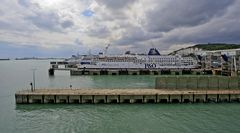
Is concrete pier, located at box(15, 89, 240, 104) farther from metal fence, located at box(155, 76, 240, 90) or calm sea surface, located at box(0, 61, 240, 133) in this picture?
metal fence, located at box(155, 76, 240, 90)

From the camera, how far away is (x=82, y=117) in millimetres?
32438

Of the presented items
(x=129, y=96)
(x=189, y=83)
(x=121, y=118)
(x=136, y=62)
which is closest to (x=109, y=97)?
(x=129, y=96)

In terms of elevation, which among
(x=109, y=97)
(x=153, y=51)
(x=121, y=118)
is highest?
(x=153, y=51)

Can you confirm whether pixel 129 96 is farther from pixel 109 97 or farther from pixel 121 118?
pixel 121 118

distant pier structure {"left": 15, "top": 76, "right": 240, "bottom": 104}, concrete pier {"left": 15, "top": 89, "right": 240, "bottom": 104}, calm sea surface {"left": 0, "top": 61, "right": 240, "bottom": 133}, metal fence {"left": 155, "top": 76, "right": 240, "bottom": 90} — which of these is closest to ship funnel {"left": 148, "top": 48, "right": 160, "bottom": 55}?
metal fence {"left": 155, "top": 76, "right": 240, "bottom": 90}

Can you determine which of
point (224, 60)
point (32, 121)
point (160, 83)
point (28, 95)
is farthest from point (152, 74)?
point (32, 121)

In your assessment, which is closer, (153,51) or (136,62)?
(136,62)

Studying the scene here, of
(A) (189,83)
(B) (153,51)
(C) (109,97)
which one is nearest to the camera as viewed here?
(C) (109,97)

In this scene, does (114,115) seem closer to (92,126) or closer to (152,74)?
(92,126)

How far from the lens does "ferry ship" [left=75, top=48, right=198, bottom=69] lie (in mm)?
113312

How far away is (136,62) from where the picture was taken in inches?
4525

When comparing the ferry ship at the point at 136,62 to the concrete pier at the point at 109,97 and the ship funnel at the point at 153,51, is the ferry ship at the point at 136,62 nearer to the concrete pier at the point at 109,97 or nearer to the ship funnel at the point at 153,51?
the ship funnel at the point at 153,51

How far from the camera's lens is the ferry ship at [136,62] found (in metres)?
113

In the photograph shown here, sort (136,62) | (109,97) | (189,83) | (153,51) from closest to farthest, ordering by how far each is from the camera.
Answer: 1. (109,97)
2. (189,83)
3. (136,62)
4. (153,51)
